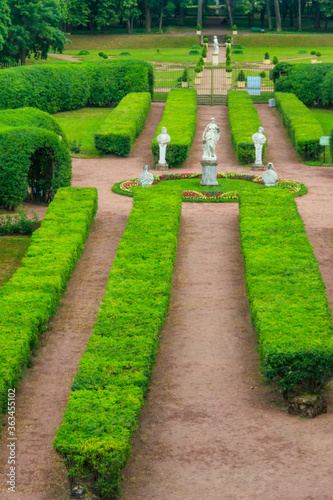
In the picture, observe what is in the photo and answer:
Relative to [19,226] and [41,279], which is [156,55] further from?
[41,279]

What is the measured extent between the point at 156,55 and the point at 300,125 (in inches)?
1341

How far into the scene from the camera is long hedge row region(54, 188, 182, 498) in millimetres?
10977

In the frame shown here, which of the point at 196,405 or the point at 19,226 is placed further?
the point at 19,226

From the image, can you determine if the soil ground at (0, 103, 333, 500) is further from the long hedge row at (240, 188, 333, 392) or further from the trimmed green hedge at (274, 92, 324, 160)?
the trimmed green hedge at (274, 92, 324, 160)

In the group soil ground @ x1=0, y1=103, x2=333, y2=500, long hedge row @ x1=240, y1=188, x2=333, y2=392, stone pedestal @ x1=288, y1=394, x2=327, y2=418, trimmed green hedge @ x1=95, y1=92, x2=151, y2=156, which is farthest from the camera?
trimmed green hedge @ x1=95, y1=92, x2=151, y2=156

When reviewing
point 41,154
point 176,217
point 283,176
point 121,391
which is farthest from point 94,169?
point 121,391

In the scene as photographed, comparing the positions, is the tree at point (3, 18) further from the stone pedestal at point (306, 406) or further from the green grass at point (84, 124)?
the stone pedestal at point (306, 406)

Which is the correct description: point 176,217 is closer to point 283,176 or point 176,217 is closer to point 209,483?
point 283,176

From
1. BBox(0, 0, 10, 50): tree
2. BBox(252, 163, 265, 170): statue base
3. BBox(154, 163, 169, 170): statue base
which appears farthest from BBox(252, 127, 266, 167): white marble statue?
BBox(0, 0, 10, 50): tree

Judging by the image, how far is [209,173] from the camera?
2773 cm

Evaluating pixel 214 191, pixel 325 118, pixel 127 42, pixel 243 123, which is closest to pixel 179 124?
pixel 243 123

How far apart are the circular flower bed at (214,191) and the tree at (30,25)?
24.8m

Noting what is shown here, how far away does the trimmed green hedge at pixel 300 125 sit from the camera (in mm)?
33344

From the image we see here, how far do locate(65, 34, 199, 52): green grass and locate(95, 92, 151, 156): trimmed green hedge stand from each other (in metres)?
33.0
